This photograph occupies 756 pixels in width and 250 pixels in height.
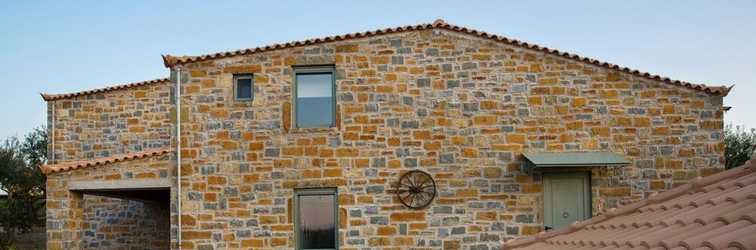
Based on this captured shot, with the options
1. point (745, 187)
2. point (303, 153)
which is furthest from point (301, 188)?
point (745, 187)

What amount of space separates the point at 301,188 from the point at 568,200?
4.67m

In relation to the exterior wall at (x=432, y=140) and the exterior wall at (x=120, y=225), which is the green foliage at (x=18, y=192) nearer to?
the exterior wall at (x=120, y=225)

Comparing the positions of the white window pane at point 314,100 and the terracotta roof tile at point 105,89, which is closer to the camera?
the white window pane at point 314,100

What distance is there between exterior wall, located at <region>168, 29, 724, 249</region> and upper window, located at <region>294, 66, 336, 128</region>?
187 mm

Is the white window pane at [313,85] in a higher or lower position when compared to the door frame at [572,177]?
higher

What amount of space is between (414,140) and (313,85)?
2065mm

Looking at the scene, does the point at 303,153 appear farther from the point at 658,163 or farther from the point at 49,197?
the point at 658,163

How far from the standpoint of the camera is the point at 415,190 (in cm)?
1294

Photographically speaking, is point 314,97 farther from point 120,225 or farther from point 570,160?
point 120,225

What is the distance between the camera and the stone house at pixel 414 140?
12977 millimetres

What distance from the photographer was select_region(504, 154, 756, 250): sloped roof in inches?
125

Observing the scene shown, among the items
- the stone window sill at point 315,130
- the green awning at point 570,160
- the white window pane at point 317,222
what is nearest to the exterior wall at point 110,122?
the stone window sill at point 315,130

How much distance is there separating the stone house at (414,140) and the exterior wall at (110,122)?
4.56 metres

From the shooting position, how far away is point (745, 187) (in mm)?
4238
